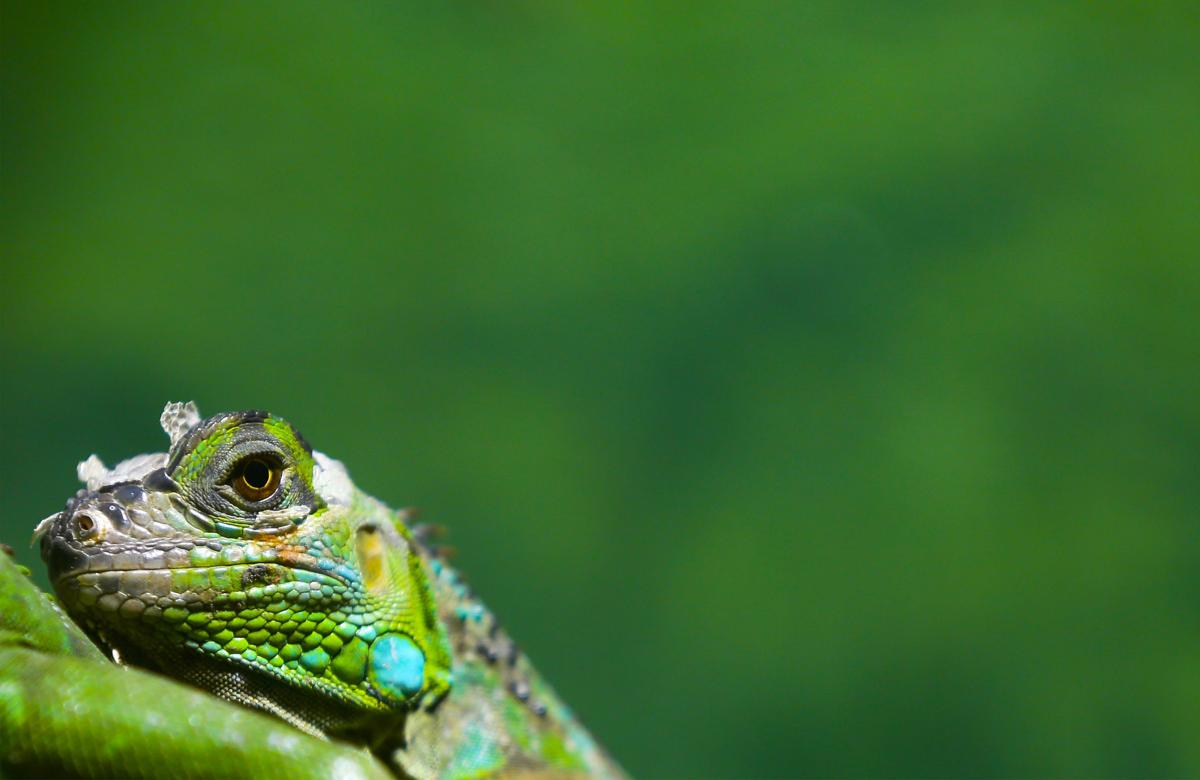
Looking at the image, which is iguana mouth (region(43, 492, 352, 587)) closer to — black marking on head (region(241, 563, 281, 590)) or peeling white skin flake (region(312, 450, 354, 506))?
black marking on head (region(241, 563, 281, 590))

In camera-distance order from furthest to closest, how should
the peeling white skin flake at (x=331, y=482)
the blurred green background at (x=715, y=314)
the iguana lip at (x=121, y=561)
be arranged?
the blurred green background at (x=715, y=314) → the peeling white skin flake at (x=331, y=482) → the iguana lip at (x=121, y=561)

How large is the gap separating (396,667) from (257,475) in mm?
398

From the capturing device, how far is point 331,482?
2062mm

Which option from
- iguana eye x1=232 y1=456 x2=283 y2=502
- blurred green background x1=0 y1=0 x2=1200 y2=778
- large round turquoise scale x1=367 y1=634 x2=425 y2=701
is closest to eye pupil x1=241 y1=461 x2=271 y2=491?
iguana eye x1=232 y1=456 x2=283 y2=502

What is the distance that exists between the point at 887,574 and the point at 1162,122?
2.32 metres

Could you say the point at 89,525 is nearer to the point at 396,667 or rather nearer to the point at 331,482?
the point at 331,482

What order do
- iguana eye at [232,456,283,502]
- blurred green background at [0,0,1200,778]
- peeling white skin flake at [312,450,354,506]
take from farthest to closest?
blurred green background at [0,0,1200,778], peeling white skin flake at [312,450,354,506], iguana eye at [232,456,283,502]

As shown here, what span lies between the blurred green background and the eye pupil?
10.2ft

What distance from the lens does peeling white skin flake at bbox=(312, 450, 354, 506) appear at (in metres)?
2.04

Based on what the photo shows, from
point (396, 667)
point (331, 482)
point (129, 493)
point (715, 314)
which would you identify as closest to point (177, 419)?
point (129, 493)

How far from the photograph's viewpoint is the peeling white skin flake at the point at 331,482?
2037 millimetres

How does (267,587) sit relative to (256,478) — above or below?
below

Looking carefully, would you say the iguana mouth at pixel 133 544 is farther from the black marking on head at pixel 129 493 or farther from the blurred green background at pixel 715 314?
the blurred green background at pixel 715 314

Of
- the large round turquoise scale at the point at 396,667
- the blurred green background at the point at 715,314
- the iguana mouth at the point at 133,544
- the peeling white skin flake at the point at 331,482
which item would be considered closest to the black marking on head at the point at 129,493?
the iguana mouth at the point at 133,544
